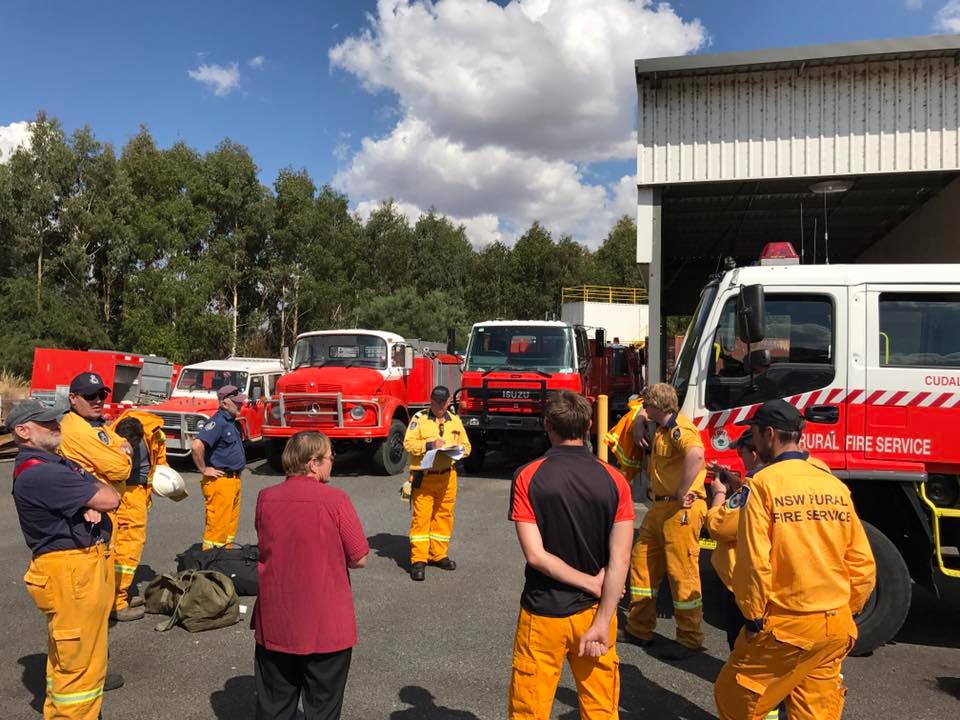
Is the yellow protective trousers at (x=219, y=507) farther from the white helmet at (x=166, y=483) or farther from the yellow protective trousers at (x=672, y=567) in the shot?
the yellow protective trousers at (x=672, y=567)

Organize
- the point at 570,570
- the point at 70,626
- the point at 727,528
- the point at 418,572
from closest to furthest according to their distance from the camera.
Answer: the point at 570,570 < the point at 727,528 < the point at 70,626 < the point at 418,572

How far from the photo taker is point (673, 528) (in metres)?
4.52

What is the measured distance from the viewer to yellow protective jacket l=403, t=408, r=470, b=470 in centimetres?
628

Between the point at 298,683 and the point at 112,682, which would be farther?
the point at 112,682

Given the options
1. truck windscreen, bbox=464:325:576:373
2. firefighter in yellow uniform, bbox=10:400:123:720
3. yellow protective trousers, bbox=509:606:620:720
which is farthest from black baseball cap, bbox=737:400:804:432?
truck windscreen, bbox=464:325:576:373

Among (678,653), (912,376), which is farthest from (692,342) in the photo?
(678,653)

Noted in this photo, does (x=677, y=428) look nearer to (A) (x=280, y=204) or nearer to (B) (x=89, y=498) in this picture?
(B) (x=89, y=498)

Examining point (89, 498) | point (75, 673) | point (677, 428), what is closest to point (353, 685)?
point (75, 673)

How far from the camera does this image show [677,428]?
451 centimetres

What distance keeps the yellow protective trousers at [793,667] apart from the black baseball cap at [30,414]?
320cm

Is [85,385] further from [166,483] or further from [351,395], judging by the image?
[351,395]

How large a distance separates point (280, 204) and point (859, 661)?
3491 cm

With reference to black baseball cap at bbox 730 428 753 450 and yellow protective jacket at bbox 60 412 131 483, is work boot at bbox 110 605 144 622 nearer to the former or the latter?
yellow protective jacket at bbox 60 412 131 483

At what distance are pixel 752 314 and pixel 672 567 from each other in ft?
5.63
